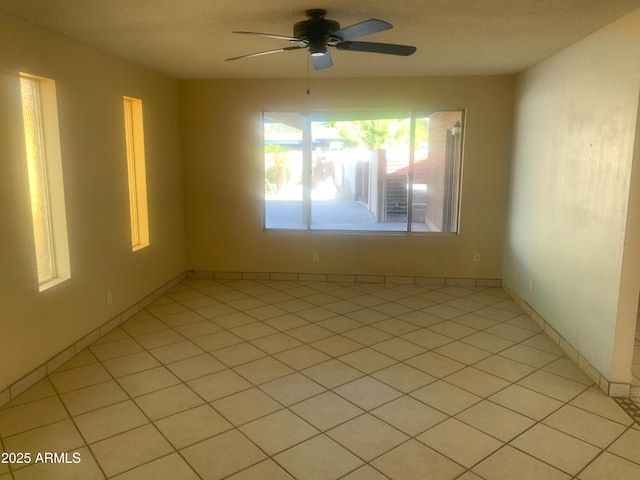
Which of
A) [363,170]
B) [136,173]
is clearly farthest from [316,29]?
[363,170]

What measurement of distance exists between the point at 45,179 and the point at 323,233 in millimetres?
3025

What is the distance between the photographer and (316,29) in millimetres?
2729

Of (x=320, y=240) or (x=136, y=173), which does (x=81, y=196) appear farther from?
(x=320, y=240)

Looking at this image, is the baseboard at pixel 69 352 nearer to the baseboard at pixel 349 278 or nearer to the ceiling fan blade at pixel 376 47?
the baseboard at pixel 349 278

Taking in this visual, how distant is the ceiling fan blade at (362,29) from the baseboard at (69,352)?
2877 mm

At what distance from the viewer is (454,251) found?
5.30m

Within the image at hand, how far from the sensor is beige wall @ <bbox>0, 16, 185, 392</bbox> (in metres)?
2.76

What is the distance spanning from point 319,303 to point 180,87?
117 inches

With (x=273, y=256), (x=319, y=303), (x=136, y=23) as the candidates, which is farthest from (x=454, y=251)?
(x=136, y=23)

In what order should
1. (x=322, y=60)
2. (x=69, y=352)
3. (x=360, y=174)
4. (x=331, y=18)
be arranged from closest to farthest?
1. (x=331, y=18)
2. (x=322, y=60)
3. (x=69, y=352)
4. (x=360, y=174)

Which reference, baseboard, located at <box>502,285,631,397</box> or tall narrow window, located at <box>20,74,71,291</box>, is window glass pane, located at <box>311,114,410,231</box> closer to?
baseboard, located at <box>502,285,631,397</box>

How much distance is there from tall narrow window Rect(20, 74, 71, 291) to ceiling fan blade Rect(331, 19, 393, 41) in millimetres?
2057

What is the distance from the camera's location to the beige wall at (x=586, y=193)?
275 cm

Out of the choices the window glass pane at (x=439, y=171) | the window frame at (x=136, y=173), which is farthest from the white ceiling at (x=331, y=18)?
the window glass pane at (x=439, y=171)
